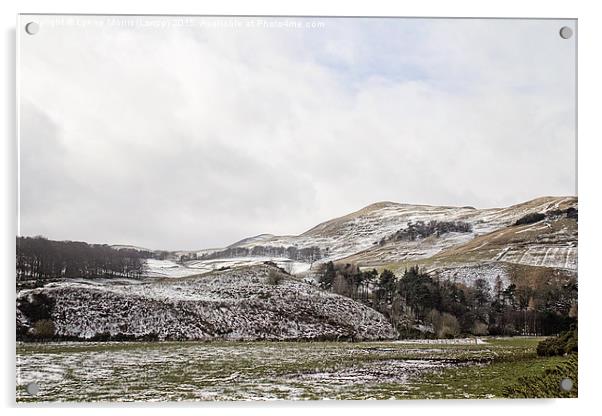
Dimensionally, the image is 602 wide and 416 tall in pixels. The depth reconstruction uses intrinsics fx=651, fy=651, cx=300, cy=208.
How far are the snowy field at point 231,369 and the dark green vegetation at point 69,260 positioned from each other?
0.52m

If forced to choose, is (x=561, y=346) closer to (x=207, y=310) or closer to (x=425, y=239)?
(x=425, y=239)

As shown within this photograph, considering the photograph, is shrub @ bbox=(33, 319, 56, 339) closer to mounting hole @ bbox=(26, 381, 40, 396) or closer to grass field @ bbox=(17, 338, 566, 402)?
grass field @ bbox=(17, 338, 566, 402)

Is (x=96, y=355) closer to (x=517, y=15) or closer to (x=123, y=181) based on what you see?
(x=123, y=181)

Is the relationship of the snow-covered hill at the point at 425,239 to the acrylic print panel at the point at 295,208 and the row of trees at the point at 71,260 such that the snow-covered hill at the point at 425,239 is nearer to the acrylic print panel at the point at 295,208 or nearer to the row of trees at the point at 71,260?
the acrylic print panel at the point at 295,208

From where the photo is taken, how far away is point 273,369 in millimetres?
4902

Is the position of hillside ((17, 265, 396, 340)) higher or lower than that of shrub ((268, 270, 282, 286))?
lower

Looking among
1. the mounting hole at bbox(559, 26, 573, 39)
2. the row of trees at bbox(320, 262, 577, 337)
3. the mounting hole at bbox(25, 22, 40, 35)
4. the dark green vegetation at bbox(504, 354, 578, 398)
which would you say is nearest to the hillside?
the row of trees at bbox(320, 262, 577, 337)

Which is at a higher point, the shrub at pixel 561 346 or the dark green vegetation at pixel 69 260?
the dark green vegetation at pixel 69 260

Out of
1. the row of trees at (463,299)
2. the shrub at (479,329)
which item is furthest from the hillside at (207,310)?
the shrub at (479,329)

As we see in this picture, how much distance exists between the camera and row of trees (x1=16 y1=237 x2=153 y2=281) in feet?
15.6

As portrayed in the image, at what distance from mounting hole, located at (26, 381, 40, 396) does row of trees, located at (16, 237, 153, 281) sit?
0.77 meters

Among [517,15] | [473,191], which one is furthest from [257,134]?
[517,15]

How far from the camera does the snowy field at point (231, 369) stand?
478 cm

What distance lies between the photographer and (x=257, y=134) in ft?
Answer: 16.4
